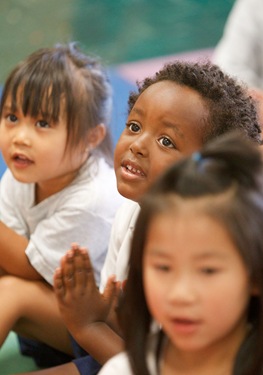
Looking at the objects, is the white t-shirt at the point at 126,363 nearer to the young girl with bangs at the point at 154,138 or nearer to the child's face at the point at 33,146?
the young girl with bangs at the point at 154,138

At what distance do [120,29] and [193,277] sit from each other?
8.33 feet

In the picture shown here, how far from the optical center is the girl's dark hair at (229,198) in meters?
0.86

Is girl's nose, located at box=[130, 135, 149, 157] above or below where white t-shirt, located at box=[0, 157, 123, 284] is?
above

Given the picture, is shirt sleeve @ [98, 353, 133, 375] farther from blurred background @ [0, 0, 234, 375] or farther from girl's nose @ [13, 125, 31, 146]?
blurred background @ [0, 0, 234, 375]

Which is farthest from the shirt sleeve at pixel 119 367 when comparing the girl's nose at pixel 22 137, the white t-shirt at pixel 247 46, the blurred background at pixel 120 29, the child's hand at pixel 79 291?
the blurred background at pixel 120 29

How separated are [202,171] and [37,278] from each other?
2.66ft

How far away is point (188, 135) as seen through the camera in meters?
1.22

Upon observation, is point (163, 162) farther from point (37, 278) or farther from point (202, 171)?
point (37, 278)

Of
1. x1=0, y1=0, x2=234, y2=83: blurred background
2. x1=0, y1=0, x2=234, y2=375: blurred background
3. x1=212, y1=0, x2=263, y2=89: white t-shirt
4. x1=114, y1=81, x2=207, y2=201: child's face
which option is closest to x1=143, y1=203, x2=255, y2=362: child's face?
x1=114, y1=81, x2=207, y2=201: child's face

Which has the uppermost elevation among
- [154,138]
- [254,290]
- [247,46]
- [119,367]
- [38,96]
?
[247,46]

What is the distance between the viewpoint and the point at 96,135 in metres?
1.68

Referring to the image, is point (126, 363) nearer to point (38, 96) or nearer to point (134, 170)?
point (134, 170)

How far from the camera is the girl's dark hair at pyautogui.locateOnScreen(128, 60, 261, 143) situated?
4.03 feet

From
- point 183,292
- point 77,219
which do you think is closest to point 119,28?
point 77,219
